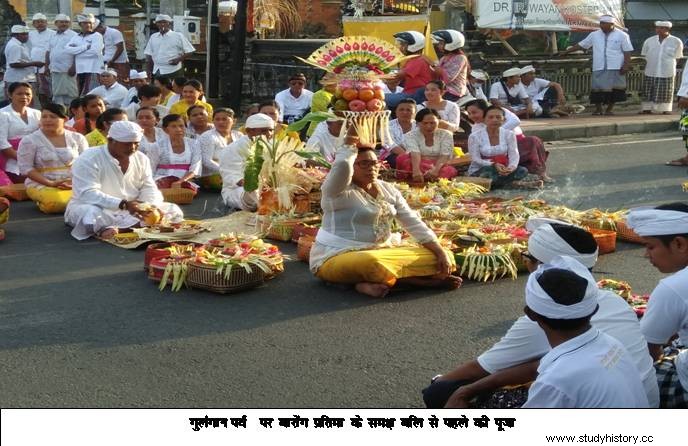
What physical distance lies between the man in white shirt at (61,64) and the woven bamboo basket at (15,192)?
19.8 ft

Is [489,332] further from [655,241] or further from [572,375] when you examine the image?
[572,375]

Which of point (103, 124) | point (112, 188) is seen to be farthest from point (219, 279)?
point (103, 124)

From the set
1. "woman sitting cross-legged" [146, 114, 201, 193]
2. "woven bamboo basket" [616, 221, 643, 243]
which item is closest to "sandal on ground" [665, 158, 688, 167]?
"woven bamboo basket" [616, 221, 643, 243]

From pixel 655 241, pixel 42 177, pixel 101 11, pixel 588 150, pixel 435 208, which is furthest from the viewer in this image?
pixel 101 11

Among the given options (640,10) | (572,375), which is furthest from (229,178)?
(640,10)

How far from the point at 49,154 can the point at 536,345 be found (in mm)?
7338

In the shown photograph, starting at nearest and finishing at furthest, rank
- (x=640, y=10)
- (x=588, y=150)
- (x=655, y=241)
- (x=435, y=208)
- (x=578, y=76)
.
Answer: (x=655, y=241)
(x=435, y=208)
(x=588, y=150)
(x=578, y=76)
(x=640, y=10)

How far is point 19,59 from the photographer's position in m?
16.8

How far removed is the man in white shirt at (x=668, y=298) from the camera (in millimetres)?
4086

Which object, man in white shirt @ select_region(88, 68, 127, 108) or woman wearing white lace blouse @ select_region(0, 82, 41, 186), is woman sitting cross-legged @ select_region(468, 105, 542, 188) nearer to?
woman wearing white lace blouse @ select_region(0, 82, 41, 186)

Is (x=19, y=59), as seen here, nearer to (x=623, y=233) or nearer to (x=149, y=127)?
(x=149, y=127)

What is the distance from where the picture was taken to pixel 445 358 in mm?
5672

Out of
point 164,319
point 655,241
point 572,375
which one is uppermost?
point 655,241

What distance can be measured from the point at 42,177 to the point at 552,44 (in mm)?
14133
